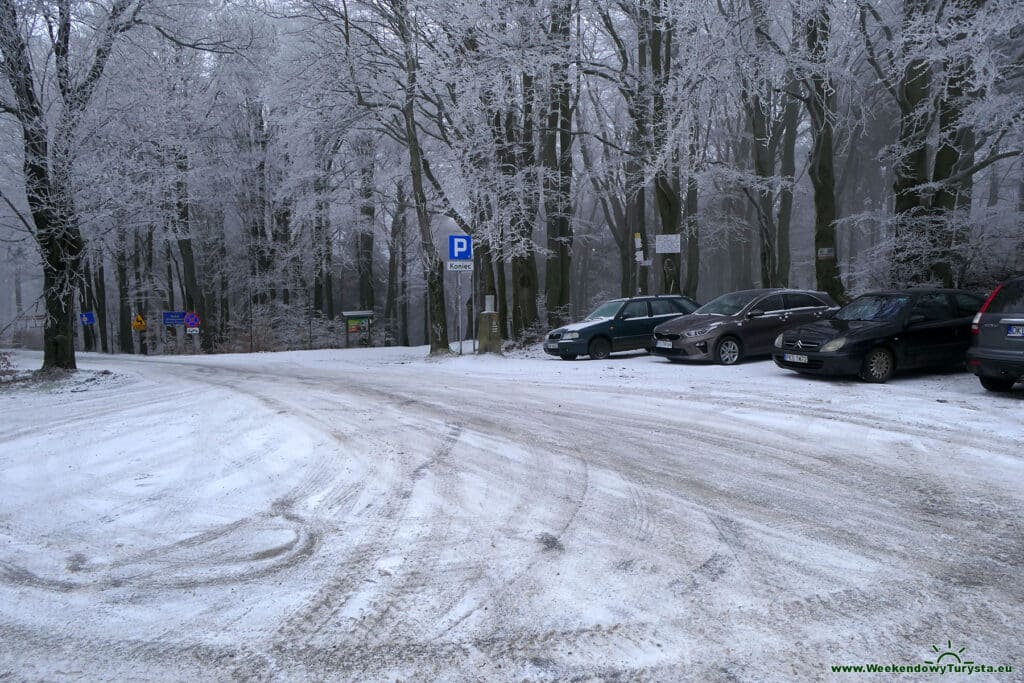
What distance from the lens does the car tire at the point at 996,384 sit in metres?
9.17

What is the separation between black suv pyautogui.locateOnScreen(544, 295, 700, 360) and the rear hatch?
8551mm

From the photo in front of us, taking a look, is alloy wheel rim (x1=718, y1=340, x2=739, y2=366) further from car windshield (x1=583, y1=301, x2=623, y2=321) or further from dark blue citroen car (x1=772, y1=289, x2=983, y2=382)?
car windshield (x1=583, y1=301, x2=623, y2=321)

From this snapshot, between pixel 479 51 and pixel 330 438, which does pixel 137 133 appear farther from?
pixel 330 438

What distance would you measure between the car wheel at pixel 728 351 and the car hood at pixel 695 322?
1.26ft

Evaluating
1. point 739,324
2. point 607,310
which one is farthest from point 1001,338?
point 607,310

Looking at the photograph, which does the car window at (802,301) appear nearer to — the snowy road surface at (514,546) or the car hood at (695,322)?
the car hood at (695,322)

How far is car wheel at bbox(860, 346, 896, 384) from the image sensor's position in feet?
35.2

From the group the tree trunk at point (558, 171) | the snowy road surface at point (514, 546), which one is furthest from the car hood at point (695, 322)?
the tree trunk at point (558, 171)

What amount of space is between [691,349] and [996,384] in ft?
18.8

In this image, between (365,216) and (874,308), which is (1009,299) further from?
(365,216)

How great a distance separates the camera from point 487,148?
18828 mm

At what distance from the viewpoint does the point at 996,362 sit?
866 cm

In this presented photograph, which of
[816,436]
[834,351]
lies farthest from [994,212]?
[816,436]

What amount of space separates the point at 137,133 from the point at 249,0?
6885mm
